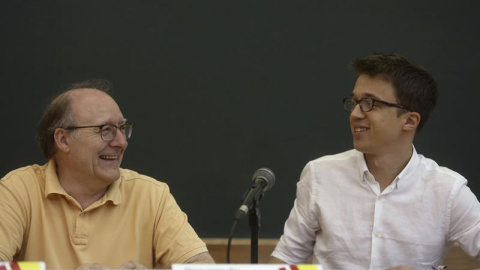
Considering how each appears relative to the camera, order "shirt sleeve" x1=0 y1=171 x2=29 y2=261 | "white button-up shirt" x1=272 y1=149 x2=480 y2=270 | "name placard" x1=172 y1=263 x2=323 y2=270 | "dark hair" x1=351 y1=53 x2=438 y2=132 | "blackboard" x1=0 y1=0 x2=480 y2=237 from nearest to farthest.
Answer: "name placard" x1=172 y1=263 x2=323 y2=270
"shirt sleeve" x1=0 y1=171 x2=29 y2=261
"white button-up shirt" x1=272 y1=149 x2=480 y2=270
"dark hair" x1=351 y1=53 x2=438 y2=132
"blackboard" x1=0 y1=0 x2=480 y2=237

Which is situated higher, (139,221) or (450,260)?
(139,221)

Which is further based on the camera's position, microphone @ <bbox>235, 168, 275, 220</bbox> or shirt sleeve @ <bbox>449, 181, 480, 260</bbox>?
shirt sleeve @ <bbox>449, 181, 480, 260</bbox>

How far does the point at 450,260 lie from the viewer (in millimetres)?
3865

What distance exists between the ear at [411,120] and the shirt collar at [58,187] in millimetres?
1152

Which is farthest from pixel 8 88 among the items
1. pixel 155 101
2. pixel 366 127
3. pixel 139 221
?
pixel 366 127

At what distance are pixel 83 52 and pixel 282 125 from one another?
3.50 ft

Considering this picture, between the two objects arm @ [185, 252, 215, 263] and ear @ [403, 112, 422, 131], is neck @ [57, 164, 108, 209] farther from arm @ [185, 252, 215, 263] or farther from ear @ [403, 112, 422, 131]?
ear @ [403, 112, 422, 131]

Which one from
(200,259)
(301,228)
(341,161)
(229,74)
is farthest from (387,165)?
(229,74)

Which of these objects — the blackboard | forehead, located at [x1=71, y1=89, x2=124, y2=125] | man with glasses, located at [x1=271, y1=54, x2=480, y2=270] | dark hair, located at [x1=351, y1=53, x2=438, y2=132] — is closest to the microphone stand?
man with glasses, located at [x1=271, y1=54, x2=480, y2=270]

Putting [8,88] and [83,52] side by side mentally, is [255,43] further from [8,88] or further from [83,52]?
[8,88]

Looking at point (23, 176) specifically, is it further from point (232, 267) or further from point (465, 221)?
point (465, 221)

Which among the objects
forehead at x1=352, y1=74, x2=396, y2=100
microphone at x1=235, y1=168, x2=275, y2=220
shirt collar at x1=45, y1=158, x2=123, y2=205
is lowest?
shirt collar at x1=45, y1=158, x2=123, y2=205

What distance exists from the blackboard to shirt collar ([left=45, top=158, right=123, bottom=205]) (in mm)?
908

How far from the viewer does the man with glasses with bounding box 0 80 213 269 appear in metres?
2.73
